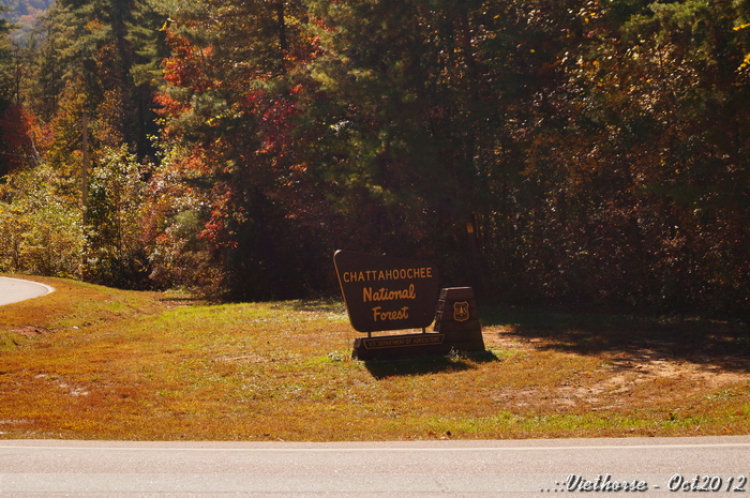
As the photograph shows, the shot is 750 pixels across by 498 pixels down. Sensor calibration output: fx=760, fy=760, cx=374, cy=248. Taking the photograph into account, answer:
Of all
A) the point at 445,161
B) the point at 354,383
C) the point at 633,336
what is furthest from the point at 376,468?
the point at 445,161

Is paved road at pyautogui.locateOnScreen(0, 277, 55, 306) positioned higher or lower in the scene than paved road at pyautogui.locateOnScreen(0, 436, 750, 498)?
lower

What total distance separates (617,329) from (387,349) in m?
7.37

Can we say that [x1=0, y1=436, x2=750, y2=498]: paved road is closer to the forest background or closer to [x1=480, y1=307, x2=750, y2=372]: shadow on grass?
[x1=480, y1=307, x2=750, y2=372]: shadow on grass

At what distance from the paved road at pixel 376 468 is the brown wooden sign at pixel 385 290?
20.4 ft

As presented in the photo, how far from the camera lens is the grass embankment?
33.1 ft

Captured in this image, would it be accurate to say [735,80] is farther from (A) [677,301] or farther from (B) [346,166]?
(B) [346,166]

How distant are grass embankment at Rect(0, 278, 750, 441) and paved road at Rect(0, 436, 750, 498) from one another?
0.83 m

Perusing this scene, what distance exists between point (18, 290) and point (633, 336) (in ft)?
71.2

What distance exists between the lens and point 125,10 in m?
70.1

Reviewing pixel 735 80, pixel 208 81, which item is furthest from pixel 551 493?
pixel 208 81

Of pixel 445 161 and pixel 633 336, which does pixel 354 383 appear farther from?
pixel 445 161

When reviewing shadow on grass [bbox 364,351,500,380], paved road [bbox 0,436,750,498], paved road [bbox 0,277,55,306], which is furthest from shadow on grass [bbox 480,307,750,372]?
paved road [bbox 0,277,55,306]

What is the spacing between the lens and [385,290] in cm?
1541

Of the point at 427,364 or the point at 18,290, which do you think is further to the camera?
the point at 18,290
